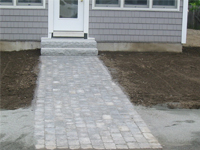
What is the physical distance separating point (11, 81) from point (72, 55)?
9.65 ft

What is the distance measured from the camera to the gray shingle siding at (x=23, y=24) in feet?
34.3

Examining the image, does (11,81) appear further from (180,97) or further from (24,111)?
(180,97)

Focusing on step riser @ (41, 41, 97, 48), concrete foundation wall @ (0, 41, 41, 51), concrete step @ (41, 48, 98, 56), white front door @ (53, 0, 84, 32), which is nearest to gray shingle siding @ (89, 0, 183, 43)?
white front door @ (53, 0, 84, 32)

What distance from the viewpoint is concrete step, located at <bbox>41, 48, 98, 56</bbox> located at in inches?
382

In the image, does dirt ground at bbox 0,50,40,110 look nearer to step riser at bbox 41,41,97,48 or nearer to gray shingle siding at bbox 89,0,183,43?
step riser at bbox 41,41,97,48

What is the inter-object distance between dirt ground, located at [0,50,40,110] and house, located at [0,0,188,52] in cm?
81

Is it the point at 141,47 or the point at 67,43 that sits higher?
the point at 67,43

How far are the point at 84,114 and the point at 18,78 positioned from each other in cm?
257

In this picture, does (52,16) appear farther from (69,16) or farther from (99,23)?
(99,23)

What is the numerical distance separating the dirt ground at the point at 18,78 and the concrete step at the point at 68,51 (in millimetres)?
323

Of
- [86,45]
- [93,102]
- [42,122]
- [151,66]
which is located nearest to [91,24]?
[86,45]

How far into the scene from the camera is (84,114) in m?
5.49

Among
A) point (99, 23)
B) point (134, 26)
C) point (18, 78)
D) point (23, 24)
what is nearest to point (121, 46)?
point (134, 26)

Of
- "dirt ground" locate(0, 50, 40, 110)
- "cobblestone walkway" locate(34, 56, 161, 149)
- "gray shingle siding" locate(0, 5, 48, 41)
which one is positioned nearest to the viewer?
"cobblestone walkway" locate(34, 56, 161, 149)
